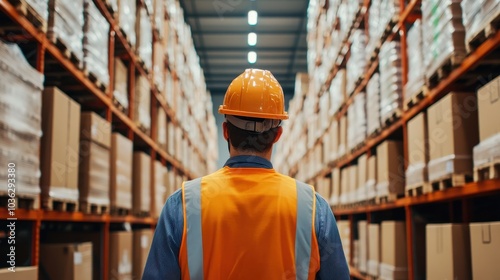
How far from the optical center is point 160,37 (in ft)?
27.1

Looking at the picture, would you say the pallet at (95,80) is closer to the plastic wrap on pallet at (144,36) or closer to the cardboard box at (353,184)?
the plastic wrap on pallet at (144,36)

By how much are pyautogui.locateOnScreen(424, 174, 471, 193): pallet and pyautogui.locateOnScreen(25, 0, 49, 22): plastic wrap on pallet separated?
293 cm

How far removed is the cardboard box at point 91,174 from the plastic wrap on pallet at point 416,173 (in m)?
2.70

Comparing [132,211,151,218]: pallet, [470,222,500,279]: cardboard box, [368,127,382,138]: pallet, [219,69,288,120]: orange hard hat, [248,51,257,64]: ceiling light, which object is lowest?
[470,222,500,279]: cardboard box

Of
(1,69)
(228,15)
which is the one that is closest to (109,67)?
(1,69)

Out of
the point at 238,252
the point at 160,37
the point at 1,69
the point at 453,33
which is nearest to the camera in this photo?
the point at 238,252

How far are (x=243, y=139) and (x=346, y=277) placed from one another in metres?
0.71

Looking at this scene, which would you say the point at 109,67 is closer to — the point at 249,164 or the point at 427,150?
the point at 427,150

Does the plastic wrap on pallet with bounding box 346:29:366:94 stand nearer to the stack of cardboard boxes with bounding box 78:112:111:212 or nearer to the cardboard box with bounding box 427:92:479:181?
the cardboard box with bounding box 427:92:479:181

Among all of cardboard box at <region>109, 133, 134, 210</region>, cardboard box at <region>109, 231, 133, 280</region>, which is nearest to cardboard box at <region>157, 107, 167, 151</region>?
cardboard box at <region>109, 133, 134, 210</region>

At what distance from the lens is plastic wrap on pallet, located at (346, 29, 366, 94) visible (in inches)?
A: 271

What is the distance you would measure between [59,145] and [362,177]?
399cm

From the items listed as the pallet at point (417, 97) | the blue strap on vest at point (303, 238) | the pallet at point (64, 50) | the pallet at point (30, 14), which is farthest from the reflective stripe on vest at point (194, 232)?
the pallet at point (417, 97)

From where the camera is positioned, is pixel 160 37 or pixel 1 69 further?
pixel 160 37
